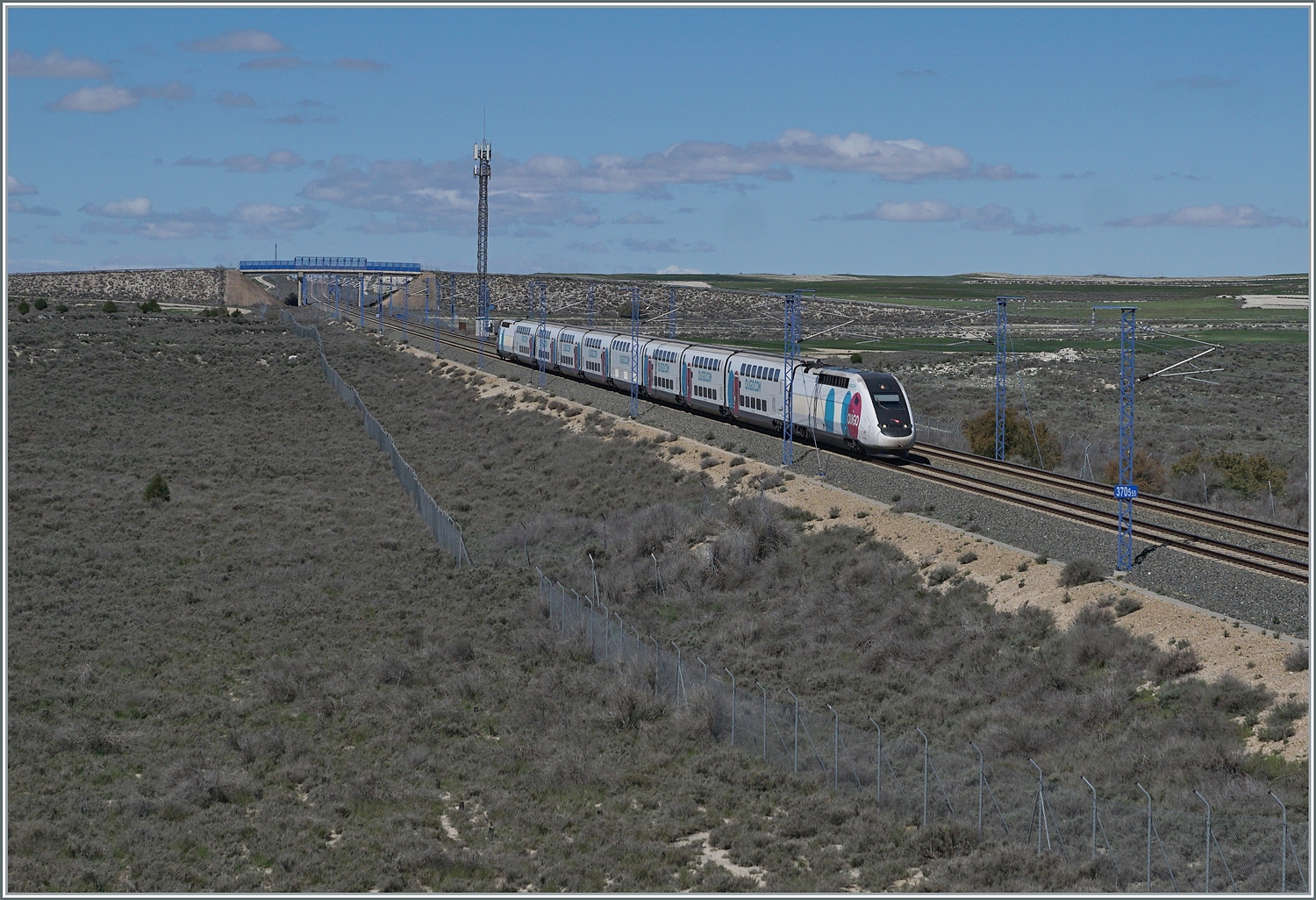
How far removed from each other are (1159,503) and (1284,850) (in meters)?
23.9

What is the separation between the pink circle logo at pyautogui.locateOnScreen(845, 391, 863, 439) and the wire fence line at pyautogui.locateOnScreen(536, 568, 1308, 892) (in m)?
19.0

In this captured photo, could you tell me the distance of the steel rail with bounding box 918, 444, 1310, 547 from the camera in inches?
1364

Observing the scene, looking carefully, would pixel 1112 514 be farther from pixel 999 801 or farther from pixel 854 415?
pixel 999 801

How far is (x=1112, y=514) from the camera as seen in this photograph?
3669 centimetres

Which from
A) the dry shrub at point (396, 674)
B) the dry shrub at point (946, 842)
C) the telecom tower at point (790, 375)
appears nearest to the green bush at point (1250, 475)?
the telecom tower at point (790, 375)

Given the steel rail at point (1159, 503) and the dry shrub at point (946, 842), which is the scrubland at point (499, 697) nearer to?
the dry shrub at point (946, 842)

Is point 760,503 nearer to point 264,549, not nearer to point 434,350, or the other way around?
point 264,549

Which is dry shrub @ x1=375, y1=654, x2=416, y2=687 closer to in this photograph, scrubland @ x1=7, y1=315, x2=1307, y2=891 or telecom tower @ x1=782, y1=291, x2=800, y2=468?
scrubland @ x1=7, y1=315, x2=1307, y2=891

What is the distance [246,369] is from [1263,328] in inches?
3854

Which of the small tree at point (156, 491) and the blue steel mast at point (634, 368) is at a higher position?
the blue steel mast at point (634, 368)

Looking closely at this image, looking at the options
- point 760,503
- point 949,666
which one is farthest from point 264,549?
point 949,666

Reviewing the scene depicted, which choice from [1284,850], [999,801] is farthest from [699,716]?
[1284,850]

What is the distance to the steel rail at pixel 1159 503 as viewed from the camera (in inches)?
1364

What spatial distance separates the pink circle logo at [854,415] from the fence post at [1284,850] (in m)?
27.6
